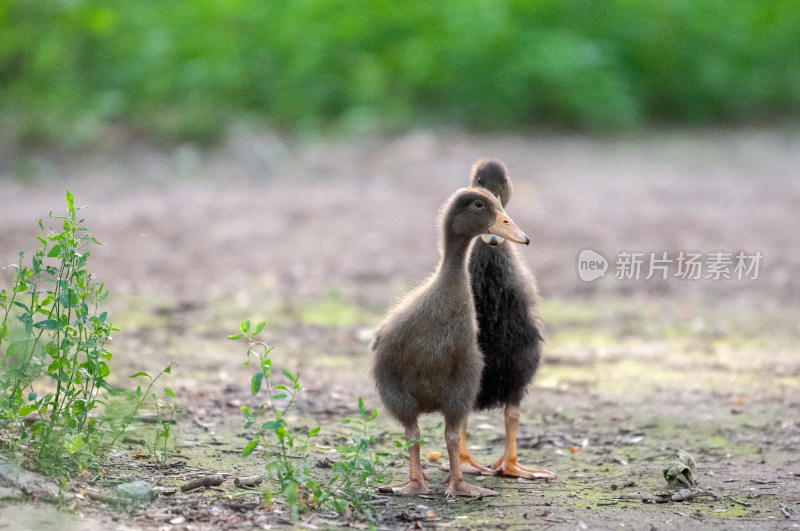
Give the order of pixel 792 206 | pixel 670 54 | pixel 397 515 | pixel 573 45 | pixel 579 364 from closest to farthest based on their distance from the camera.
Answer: pixel 397 515, pixel 579 364, pixel 792 206, pixel 573 45, pixel 670 54

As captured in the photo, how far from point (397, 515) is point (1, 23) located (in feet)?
35.3

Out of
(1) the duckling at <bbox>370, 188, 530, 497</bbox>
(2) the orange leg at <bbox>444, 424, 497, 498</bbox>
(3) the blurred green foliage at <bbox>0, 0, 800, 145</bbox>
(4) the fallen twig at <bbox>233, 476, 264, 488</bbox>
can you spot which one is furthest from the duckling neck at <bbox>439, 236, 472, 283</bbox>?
(3) the blurred green foliage at <bbox>0, 0, 800, 145</bbox>

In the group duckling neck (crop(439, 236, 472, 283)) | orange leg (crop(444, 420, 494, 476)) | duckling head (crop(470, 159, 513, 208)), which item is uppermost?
duckling head (crop(470, 159, 513, 208))

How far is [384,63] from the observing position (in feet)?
50.2

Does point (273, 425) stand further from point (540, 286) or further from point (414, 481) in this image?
point (540, 286)

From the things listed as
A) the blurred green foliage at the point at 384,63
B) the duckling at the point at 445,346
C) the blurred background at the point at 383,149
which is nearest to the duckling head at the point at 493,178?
the duckling at the point at 445,346

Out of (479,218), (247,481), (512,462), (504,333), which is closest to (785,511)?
(512,462)

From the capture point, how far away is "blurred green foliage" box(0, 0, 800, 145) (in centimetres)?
1423

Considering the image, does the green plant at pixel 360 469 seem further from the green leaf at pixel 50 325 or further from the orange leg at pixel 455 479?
the green leaf at pixel 50 325

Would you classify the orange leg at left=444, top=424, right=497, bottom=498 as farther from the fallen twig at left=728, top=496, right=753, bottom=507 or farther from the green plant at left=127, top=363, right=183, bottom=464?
the green plant at left=127, top=363, right=183, bottom=464

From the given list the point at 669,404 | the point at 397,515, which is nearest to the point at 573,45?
the point at 669,404

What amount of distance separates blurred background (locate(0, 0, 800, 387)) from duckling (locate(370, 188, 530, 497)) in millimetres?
2454

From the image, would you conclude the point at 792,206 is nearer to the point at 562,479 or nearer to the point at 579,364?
the point at 579,364

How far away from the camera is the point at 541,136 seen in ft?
Result: 49.9
